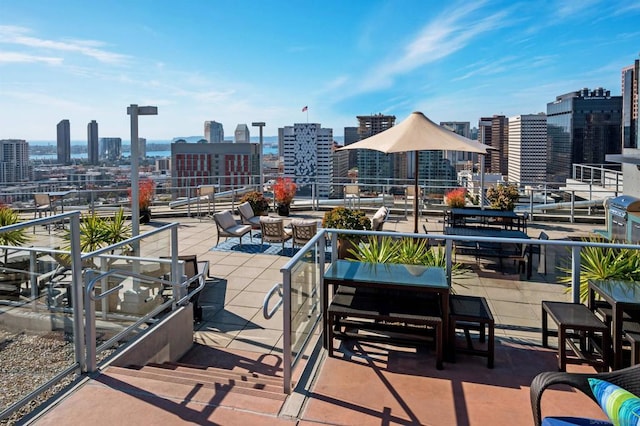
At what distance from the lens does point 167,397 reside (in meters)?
2.69

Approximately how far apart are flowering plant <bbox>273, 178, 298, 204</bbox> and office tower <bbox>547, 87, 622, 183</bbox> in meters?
16.2

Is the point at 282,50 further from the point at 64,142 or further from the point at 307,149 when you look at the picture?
the point at 64,142

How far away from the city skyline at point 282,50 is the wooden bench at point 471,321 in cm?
446

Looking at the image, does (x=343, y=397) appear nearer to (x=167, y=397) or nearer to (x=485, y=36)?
(x=167, y=397)

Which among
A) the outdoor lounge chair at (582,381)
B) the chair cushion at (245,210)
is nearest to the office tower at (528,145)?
the chair cushion at (245,210)

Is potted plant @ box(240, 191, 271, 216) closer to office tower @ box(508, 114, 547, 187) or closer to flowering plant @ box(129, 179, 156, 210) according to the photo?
flowering plant @ box(129, 179, 156, 210)

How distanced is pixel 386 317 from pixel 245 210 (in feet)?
21.7

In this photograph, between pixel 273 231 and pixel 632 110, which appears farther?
pixel 632 110

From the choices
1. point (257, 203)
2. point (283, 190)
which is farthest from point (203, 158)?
point (257, 203)

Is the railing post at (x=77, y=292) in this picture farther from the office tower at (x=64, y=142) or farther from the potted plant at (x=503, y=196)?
the office tower at (x=64, y=142)

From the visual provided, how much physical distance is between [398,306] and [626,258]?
1.89 meters

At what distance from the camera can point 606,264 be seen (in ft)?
12.1

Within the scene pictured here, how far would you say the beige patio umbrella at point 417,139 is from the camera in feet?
21.2

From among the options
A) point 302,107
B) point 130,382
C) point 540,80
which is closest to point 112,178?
point 302,107
